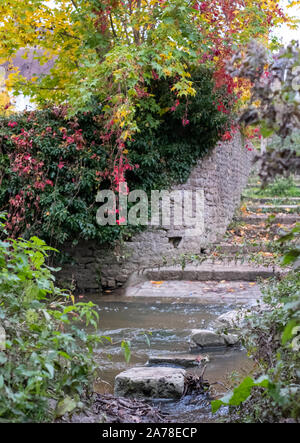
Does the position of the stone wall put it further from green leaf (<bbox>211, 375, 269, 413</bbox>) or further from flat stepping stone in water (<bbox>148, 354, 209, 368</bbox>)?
green leaf (<bbox>211, 375, 269, 413</bbox>)

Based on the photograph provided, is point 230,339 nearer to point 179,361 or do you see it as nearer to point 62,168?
point 179,361

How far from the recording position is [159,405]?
3.33 meters

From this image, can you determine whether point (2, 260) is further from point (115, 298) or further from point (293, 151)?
point (115, 298)

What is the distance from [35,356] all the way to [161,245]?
21.3 ft

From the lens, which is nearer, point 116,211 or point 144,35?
point 116,211

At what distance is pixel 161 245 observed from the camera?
335 inches

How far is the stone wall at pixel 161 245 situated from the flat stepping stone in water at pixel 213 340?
2707 millimetres

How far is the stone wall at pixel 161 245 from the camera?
7934mm

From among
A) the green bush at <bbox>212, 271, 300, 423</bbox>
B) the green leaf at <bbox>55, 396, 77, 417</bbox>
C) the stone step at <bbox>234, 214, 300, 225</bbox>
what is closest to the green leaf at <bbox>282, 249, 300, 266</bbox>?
the green bush at <bbox>212, 271, 300, 423</bbox>

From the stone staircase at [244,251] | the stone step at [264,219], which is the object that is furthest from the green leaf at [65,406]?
the stone step at [264,219]
